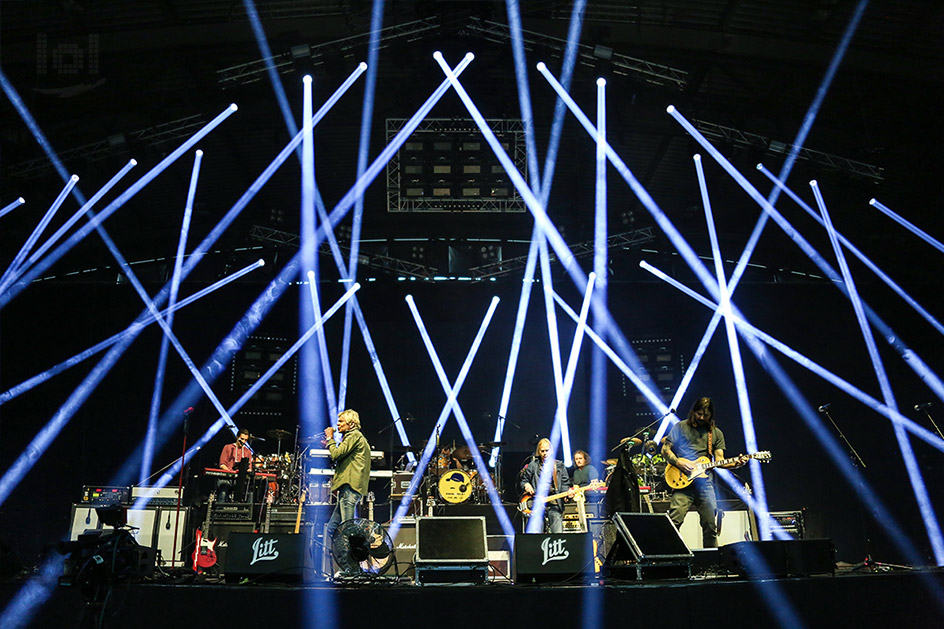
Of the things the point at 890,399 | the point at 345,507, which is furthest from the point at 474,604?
the point at 890,399

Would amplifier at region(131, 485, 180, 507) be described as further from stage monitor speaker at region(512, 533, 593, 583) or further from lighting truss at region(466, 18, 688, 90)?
lighting truss at region(466, 18, 688, 90)

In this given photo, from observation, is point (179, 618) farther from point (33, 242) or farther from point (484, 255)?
point (484, 255)

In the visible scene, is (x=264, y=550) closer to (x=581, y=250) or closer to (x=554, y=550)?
(x=554, y=550)

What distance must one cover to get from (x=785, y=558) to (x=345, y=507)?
11.7 feet

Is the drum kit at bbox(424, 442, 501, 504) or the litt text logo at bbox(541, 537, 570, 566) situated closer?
the litt text logo at bbox(541, 537, 570, 566)

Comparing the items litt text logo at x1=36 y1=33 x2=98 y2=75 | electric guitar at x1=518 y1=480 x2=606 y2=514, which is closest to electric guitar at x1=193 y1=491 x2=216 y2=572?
electric guitar at x1=518 y1=480 x2=606 y2=514

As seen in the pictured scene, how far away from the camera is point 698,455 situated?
663 cm

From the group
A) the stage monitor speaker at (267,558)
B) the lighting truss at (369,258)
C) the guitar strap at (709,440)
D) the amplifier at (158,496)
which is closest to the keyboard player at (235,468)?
the amplifier at (158,496)

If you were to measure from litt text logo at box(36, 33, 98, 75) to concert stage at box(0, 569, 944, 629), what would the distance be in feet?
22.7

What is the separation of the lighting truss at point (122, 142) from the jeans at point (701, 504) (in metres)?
7.84

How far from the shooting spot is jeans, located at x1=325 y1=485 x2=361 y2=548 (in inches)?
258

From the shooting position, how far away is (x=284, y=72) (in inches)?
384

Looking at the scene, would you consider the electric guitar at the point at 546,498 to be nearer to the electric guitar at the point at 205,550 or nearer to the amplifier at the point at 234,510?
the amplifier at the point at 234,510

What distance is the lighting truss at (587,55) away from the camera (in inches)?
378
